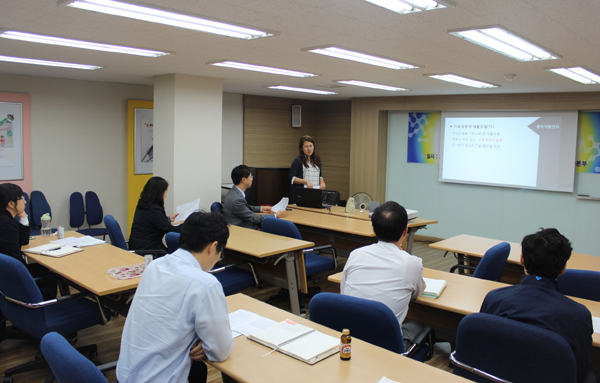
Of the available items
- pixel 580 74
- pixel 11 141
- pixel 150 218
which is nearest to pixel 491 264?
pixel 580 74

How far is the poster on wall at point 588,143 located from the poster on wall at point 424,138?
7.20ft

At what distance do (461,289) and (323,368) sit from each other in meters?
1.55

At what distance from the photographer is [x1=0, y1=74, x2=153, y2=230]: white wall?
630 centimetres

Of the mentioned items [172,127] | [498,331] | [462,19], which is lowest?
[498,331]

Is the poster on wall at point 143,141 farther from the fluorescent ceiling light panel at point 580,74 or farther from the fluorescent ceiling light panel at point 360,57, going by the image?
the fluorescent ceiling light panel at point 580,74

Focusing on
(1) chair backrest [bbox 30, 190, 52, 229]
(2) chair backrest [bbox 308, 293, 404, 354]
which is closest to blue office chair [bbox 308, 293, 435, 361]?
(2) chair backrest [bbox 308, 293, 404, 354]

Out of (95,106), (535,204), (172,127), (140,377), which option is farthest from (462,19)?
(95,106)

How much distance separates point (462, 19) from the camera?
2.74 meters

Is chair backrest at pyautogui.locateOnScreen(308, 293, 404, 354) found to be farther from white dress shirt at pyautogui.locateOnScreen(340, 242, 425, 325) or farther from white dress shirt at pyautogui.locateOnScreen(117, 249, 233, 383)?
white dress shirt at pyautogui.locateOnScreen(117, 249, 233, 383)

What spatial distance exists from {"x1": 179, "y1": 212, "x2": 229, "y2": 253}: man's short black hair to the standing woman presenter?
175 inches

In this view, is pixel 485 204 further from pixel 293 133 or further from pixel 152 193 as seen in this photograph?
pixel 152 193

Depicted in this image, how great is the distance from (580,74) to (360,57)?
257cm

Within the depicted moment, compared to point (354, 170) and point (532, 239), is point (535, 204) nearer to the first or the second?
point (354, 170)

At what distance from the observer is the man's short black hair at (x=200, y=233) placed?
2084 millimetres
